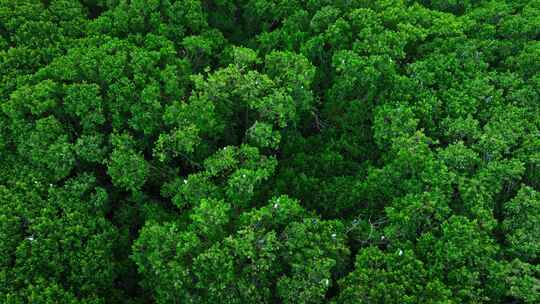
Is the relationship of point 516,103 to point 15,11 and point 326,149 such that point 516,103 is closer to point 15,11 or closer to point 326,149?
point 326,149

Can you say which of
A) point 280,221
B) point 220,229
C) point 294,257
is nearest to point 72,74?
point 220,229

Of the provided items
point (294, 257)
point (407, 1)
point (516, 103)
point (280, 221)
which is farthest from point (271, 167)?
point (407, 1)

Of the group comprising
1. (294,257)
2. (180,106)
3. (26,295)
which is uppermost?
(180,106)

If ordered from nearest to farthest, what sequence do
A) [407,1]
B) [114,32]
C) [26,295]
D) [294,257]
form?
1. [26,295]
2. [294,257]
3. [114,32]
4. [407,1]

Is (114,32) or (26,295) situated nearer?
(26,295)

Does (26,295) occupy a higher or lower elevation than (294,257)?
lower

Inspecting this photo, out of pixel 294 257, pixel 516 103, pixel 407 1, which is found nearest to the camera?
pixel 294 257
